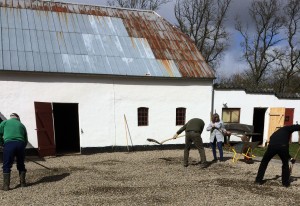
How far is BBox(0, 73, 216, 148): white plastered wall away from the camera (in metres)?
11.7

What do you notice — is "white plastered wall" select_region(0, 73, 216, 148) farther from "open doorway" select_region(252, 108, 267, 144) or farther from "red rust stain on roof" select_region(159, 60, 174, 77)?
"open doorway" select_region(252, 108, 267, 144)

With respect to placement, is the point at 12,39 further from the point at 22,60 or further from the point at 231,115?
the point at 231,115

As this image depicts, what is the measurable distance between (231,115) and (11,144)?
10644 millimetres

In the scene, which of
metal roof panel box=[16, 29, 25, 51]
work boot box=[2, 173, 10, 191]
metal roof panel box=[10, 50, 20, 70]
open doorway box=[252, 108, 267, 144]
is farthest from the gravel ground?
open doorway box=[252, 108, 267, 144]

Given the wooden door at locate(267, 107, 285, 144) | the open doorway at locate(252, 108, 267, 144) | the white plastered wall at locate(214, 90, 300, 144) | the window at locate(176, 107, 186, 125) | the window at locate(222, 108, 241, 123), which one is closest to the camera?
the window at locate(176, 107, 186, 125)

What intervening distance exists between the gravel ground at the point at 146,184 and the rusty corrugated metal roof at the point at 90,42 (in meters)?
4.12

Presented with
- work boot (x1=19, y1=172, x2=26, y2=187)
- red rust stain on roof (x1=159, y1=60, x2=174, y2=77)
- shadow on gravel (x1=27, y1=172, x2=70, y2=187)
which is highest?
red rust stain on roof (x1=159, y1=60, x2=174, y2=77)

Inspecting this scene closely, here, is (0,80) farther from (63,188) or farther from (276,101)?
(276,101)

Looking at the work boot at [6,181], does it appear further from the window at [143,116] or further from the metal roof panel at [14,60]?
the window at [143,116]

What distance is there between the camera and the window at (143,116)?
1348 centimetres

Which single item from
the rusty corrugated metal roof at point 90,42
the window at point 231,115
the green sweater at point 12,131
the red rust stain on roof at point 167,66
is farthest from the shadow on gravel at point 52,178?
the window at point 231,115

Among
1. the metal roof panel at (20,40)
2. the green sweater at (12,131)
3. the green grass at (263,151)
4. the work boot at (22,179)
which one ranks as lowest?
the green grass at (263,151)

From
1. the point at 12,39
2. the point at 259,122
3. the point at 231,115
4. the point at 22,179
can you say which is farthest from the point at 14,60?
the point at 259,122

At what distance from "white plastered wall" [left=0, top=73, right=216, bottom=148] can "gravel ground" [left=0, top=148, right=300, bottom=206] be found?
6.63 feet
